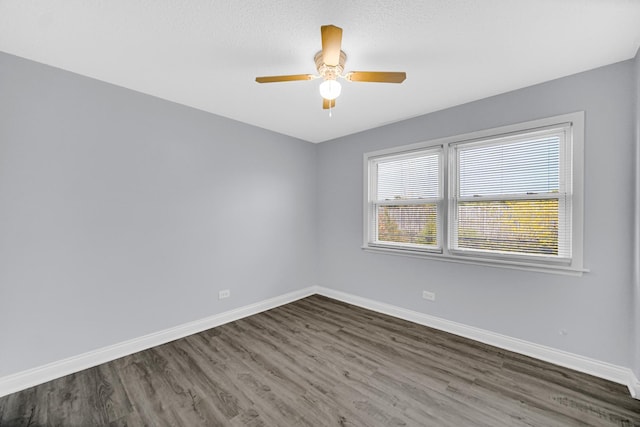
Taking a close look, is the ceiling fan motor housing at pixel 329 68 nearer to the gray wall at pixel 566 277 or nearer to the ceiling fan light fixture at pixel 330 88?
the ceiling fan light fixture at pixel 330 88

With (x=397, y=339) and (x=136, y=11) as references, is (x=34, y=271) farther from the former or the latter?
(x=397, y=339)

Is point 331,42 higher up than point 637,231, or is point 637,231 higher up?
point 331,42

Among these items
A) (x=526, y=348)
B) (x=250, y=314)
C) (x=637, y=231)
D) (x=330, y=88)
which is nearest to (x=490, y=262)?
(x=526, y=348)

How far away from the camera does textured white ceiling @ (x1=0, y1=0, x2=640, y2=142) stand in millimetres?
1548

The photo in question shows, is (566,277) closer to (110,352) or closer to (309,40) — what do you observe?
(309,40)

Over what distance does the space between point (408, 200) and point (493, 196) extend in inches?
37.7

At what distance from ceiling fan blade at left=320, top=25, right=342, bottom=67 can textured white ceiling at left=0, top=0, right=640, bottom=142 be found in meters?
0.19

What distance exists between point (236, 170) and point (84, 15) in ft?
6.29

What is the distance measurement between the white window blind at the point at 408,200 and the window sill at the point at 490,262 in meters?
0.11

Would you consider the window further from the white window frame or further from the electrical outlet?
the electrical outlet

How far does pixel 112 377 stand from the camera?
2.14 metres

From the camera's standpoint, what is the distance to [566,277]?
7.50ft

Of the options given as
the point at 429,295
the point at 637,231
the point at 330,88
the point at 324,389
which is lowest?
the point at 324,389

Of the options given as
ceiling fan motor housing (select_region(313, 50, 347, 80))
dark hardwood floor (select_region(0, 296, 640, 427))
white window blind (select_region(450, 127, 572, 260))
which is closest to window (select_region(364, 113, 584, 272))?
white window blind (select_region(450, 127, 572, 260))
